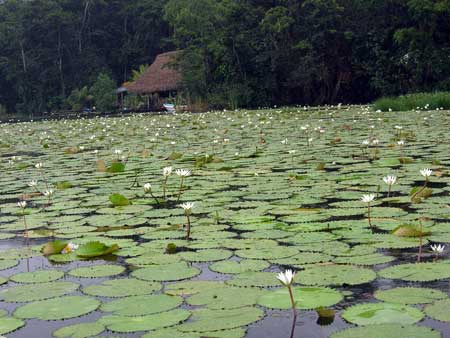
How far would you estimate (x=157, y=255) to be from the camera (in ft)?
8.67

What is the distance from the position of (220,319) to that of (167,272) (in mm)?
586

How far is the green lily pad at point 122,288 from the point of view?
7.04ft

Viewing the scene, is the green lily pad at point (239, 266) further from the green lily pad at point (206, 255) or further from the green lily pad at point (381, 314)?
the green lily pad at point (381, 314)

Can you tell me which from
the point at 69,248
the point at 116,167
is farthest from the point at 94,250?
the point at 116,167

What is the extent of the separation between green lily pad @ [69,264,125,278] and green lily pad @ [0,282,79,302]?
0.13 meters

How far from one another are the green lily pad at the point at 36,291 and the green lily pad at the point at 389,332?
3.42ft

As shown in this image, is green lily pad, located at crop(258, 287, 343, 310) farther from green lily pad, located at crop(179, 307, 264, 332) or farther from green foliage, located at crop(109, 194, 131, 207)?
green foliage, located at crop(109, 194, 131, 207)

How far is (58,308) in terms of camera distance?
2.02 metres

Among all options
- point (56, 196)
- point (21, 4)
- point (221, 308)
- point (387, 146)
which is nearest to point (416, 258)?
point (221, 308)

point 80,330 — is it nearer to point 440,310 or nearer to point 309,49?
point 440,310

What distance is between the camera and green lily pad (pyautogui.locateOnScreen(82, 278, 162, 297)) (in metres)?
2.15

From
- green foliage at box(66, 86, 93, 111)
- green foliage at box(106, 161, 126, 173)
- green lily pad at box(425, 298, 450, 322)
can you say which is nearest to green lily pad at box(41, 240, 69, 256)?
green lily pad at box(425, 298, 450, 322)

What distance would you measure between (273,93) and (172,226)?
65.1ft

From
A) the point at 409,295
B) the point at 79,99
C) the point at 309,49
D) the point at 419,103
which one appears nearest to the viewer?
the point at 409,295
